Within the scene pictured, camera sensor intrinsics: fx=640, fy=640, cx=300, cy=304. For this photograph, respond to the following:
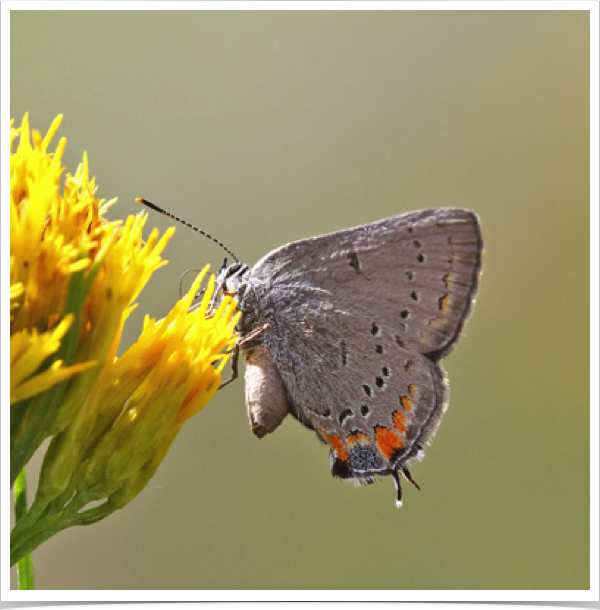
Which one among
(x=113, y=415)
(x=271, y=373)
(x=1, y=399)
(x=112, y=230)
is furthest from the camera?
(x=271, y=373)

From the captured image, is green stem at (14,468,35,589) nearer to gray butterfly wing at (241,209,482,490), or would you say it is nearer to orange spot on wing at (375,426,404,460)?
gray butterfly wing at (241,209,482,490)

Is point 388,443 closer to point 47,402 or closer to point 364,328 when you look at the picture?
point 364,328

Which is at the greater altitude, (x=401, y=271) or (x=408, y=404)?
(x=401, y=271)

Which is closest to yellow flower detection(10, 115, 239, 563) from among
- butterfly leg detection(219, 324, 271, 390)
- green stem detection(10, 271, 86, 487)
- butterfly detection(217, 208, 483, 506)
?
green stem detection(10, 271, 86, 487)

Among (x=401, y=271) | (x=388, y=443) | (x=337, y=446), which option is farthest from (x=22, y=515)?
(x=401, y=271)

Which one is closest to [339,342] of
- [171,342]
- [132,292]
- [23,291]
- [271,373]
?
[271,373]

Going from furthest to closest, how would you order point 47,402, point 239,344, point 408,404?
point 408,404
point 239,344
point 47,402

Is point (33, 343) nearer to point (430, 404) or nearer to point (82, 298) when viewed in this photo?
point (82, 298)
